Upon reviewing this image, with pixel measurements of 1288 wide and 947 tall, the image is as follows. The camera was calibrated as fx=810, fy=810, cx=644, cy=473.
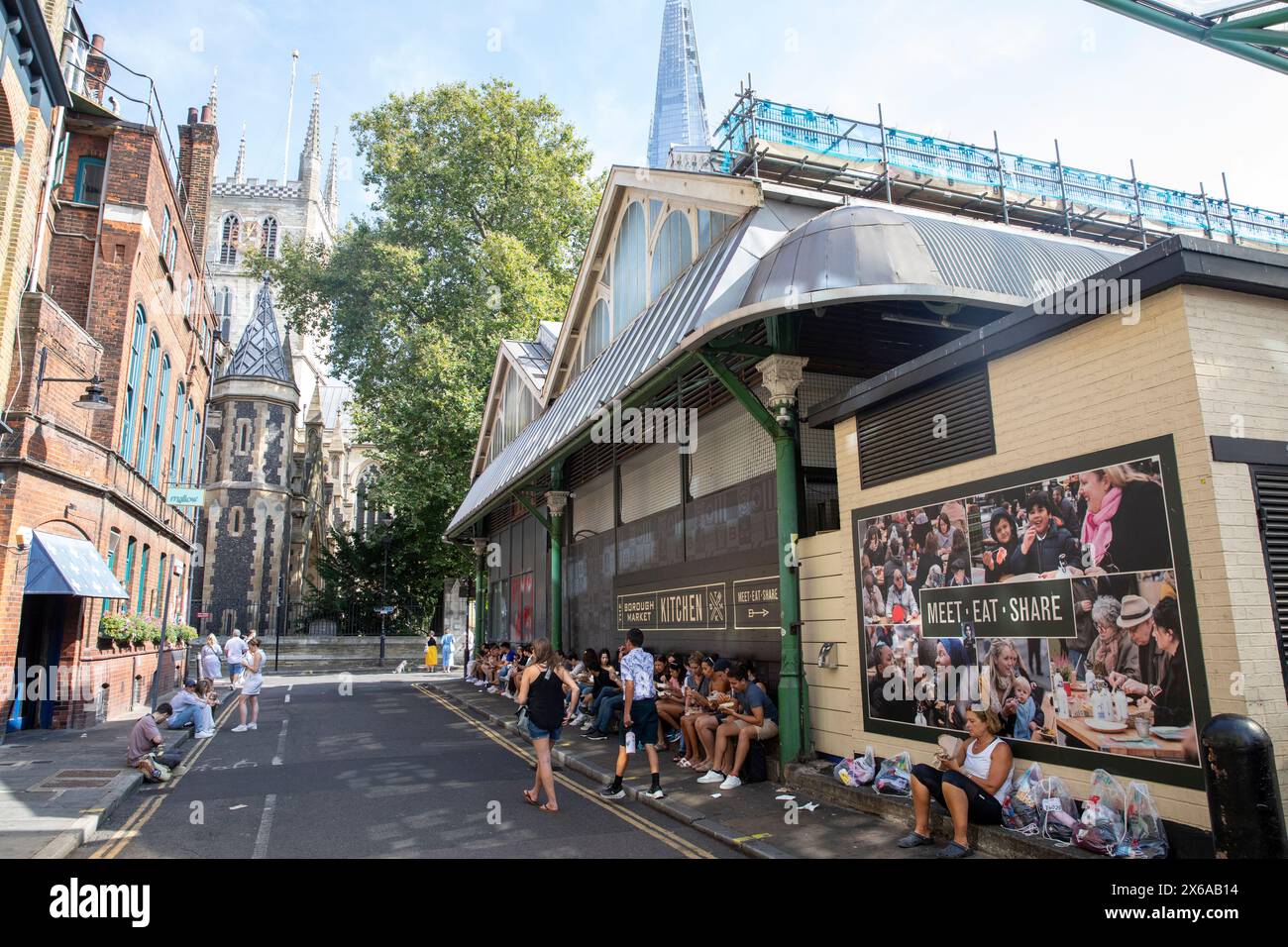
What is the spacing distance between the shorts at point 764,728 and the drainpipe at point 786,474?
16cm

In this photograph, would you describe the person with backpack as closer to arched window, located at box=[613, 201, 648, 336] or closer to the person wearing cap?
arched window, located at box=[613, 201, 648, 336]

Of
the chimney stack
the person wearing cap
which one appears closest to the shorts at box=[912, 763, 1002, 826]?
the person wearing cap

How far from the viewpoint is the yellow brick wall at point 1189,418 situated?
521cm

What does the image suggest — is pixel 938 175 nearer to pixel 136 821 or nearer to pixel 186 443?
pixel 136 821

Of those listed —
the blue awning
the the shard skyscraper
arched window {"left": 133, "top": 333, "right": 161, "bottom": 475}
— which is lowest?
the blue awning

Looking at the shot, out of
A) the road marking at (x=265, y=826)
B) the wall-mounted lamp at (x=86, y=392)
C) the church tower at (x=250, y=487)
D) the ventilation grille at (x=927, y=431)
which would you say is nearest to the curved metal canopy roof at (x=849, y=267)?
the ventilation grille at (x=927, y=431)

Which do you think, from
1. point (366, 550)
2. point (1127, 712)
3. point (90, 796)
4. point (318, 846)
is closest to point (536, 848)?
point (318, 846)

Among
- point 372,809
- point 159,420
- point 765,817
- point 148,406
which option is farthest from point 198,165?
point 765,817

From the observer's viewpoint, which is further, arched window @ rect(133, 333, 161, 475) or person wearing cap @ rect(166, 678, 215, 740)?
arched window @ rect(133, 333, 161, 475)

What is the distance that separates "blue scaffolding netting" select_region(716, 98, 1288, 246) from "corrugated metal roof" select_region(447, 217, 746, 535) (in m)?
3.90

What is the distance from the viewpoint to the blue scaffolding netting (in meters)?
16.2

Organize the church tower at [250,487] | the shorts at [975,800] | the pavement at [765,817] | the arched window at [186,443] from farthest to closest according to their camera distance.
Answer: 1. the church tower at [250,487]
2. the arched window at [186,443]
3. the pavement at [765,817]
4. the shorts at [975,800]

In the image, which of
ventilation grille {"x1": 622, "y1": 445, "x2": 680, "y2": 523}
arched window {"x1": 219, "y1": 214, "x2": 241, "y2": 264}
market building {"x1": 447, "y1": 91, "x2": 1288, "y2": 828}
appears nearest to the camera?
market building {"x1": 447, "y1": 91, "x2": 1288, "y2": 828}

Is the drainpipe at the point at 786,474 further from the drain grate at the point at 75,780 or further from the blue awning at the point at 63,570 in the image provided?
the blue awning at the point at 63,570
